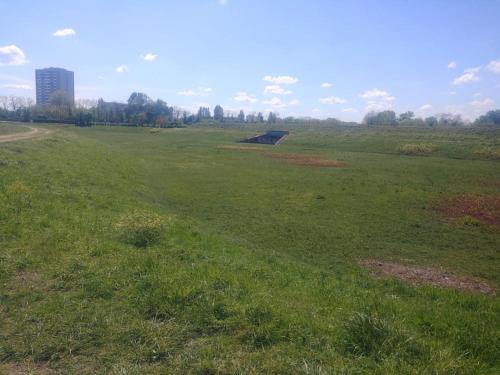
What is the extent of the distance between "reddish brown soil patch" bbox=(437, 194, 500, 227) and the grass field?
96cm

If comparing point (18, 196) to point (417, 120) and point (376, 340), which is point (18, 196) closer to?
point (376, 340)

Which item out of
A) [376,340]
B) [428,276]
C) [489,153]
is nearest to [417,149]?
[489,153]

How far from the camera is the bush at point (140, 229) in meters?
9.09

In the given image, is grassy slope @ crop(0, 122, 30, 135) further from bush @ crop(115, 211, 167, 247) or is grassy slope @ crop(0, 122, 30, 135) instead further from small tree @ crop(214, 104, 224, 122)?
small tree @ crop(214, 104, 224, 122)

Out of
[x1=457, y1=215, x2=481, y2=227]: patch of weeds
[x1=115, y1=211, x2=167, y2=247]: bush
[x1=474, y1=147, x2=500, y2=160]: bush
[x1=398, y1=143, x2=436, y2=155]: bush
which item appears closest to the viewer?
[x1=115, y1=211, x2=167, y2=247]: bush

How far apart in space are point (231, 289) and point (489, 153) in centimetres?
5332

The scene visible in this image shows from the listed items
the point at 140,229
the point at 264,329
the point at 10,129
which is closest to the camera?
the point at 264,329

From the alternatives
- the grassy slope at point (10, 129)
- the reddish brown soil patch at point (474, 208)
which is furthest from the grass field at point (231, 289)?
the grassy slope at point (10, 129)

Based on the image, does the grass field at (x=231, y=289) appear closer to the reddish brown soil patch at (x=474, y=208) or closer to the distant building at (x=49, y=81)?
the reddish brown soil patch at (x=474, y=208)

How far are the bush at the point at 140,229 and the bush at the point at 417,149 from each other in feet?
169

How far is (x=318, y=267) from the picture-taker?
11.0 meters

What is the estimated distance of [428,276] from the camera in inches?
432

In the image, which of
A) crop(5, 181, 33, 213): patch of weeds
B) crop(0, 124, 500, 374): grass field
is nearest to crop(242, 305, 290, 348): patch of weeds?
crop(0, 124, 500, 374): grass field

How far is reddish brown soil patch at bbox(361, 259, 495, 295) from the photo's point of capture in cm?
1034
